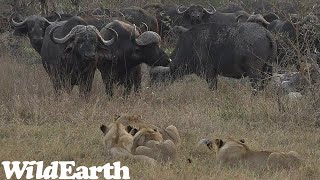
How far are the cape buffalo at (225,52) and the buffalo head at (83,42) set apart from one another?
2.47 meters

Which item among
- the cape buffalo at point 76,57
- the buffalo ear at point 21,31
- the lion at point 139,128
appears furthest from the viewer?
the buffalo ear at point 21,31

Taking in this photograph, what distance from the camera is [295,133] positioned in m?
9.67

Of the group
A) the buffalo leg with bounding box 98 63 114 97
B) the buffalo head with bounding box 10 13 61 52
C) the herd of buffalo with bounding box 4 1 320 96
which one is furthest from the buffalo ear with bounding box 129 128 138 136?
the buffalo head with bounding box 10 13 61 52

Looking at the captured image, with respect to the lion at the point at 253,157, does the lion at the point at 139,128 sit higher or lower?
lower

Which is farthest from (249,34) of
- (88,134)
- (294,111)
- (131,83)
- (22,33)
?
(22,33)

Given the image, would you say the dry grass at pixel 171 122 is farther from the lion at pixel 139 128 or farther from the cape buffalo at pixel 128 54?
the cape buffalo at pixel 128 54

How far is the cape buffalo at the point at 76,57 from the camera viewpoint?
476 inches

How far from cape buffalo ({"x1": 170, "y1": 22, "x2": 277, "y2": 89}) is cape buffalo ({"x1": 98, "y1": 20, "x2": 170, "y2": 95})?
2.85ft

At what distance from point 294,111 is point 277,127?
58 centimetres

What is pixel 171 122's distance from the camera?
A: 33.4 ft

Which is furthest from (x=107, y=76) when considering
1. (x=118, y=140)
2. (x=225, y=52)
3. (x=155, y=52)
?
(x=118, y=140)

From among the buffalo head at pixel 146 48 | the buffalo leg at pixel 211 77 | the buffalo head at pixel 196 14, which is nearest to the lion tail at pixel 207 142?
the buffalo head at pixel 146 48

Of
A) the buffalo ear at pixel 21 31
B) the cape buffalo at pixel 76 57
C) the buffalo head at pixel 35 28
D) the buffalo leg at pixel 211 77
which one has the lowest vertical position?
the buffalo leg at pixel 211 77

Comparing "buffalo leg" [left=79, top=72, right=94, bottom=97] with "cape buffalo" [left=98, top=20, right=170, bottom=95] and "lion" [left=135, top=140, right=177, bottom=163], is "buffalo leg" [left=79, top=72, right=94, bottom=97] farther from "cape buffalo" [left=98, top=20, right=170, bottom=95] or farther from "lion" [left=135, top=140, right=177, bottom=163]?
"lion" [left=135, top=140, right=177, bottom=163]
